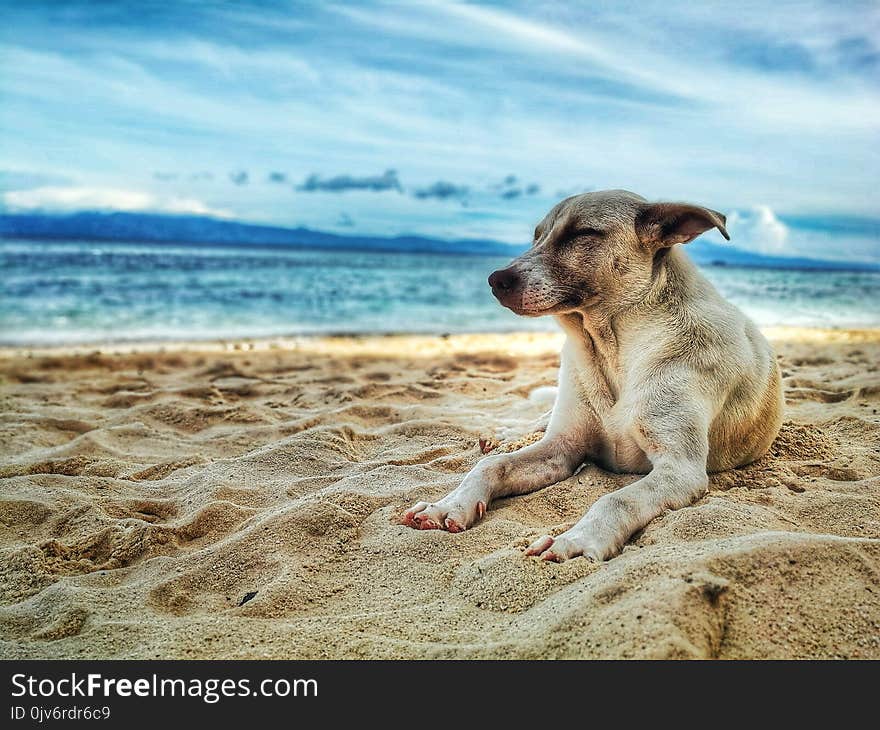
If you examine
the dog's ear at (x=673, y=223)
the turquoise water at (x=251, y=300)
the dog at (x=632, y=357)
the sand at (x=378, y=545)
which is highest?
the dog's ear at (x=673, y=223)

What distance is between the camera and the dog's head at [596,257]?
3654 millimetres

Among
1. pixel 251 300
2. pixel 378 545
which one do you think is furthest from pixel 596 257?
pixel 251 300

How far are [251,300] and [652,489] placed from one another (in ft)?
57.9

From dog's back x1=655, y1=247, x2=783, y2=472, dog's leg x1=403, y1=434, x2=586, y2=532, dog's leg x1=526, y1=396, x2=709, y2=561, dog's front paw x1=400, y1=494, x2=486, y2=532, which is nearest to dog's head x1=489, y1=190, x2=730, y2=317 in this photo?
dog's back x1=655, y1=247, x2=783, y2=472

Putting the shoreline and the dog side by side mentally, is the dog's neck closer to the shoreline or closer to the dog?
the dog

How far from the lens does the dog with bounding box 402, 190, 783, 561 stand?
3.58 meters

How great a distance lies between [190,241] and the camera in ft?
164

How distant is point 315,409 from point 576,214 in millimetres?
3086

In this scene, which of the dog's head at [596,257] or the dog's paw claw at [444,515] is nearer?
the dog's paw claw at [444,515]

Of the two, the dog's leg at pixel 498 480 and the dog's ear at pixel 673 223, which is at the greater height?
the dog's ear at pixel 673 223

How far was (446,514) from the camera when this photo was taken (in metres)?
3.47

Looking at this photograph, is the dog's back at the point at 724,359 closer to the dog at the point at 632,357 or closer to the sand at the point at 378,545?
the dog at the point at 632,357

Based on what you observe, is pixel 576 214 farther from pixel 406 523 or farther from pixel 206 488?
pixel 206 488

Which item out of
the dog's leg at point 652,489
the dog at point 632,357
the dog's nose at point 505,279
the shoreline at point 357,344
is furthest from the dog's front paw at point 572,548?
the shoreline at point 357,344
